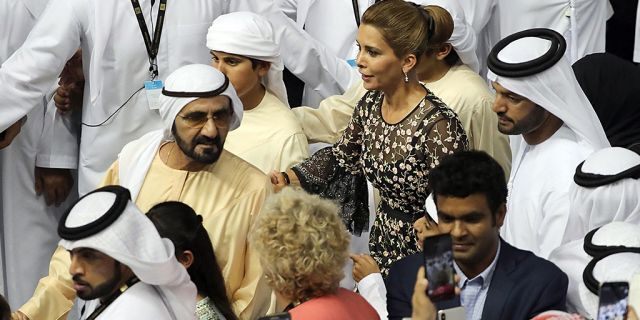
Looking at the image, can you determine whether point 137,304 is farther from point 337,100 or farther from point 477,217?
point 337,100

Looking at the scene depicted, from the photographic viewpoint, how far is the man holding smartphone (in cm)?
529

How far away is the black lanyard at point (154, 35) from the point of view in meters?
7.87

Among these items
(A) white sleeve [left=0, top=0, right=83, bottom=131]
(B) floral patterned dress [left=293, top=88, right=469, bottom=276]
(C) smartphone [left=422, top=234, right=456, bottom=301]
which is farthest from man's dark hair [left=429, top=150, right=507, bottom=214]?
(A) white sleeve [left=0, top=0, right=83, bottom=131]

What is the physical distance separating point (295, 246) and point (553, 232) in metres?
1.51

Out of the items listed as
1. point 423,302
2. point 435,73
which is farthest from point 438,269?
point 435,73

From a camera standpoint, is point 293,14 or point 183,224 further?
point 293,14

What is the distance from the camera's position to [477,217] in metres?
5.41

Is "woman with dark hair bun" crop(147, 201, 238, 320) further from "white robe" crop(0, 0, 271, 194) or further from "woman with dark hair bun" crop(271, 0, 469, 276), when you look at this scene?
"white robe" crop(0, 0, 271, 194)

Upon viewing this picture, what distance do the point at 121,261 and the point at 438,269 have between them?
3.59ft

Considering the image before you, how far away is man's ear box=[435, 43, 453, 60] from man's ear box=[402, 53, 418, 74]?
1.05 metres

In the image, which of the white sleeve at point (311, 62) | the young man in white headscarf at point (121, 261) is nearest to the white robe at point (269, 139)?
the white sleeve at point (311, 62)

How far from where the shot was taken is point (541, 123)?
657cm

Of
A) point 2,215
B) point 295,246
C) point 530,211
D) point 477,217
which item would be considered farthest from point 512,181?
point 2,215

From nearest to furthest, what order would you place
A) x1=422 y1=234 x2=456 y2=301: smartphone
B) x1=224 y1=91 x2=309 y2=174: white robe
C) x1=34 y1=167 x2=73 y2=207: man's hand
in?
1. x1=422 y1=234 x2=456 y2=301: smartphone
2. x1=224 y1=91 x2=309 y2=174: white robe
3. x1=34 y1=167 x2=73 y2=207: man's hand
